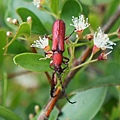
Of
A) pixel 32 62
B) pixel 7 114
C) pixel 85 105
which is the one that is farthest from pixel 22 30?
pixel 85 105

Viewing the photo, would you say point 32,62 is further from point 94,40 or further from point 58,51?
point 94,40

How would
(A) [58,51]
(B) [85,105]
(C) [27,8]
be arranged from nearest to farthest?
(A) [58,51]
(B) [85,105]
(C) [27,8]

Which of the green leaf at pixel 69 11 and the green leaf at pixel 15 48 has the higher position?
the green leaf at pixel 69 11

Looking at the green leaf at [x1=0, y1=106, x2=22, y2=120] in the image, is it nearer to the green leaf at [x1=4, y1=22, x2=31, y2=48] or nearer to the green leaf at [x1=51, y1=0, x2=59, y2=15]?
the green leaf at [x1=4, y1=22, x2=31, y2=48]

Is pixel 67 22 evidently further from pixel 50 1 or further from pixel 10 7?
pixel 10 7

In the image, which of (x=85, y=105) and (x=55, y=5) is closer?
(x=55, y=5)

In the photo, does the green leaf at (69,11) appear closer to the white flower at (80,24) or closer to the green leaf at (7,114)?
the white flower at (80,24)

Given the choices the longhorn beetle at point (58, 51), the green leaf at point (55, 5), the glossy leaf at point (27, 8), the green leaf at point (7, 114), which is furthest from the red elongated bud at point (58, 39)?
the glossy leaf at point (27, 8)
